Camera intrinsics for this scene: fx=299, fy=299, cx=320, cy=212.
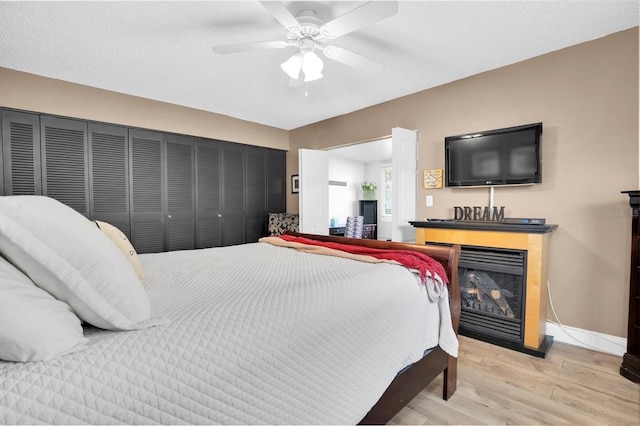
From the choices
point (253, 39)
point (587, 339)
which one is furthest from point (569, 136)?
point (253, 39)

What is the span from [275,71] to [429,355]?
2.88m

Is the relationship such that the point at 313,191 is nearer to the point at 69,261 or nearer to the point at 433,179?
the point at 433,179

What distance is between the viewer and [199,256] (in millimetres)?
2094

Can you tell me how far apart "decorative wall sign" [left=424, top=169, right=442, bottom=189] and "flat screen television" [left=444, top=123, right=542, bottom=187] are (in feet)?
0.39

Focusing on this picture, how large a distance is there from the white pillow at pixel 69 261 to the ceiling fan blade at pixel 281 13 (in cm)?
141

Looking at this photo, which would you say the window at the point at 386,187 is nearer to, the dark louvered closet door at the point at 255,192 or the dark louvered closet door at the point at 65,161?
the dark louvered closet door at the point at 255,192

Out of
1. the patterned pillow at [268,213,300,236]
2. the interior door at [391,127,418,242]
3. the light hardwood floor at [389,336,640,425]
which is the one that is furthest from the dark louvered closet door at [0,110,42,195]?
the light hardwood floor at [389,336,640,425]

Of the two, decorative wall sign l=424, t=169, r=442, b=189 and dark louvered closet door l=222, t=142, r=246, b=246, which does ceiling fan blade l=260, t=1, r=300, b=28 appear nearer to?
decorative wall sign l=424, t=169, r=442, b=189

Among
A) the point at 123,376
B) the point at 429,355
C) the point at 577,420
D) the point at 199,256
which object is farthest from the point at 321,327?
the point at 577,420

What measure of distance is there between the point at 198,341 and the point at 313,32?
6.61 ft

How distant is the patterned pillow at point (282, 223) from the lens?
16.3 feet

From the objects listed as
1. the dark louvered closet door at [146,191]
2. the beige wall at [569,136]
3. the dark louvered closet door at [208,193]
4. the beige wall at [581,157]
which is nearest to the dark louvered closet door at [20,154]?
the beige wall at [569,136]

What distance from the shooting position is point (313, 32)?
204 centimetres

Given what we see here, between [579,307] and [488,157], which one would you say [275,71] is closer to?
[488,157]
